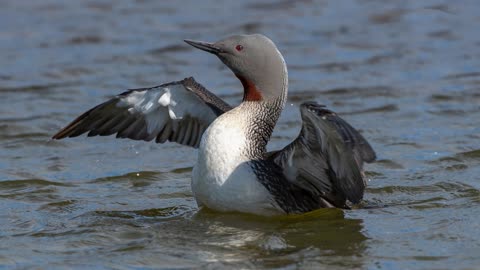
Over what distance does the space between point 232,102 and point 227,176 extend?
445 centimetres

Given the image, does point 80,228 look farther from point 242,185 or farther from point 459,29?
point 459,29

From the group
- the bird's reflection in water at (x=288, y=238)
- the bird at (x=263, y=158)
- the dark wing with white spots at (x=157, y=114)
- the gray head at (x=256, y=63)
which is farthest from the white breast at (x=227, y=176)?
the dark wing with white spots at (x=157, y=114)

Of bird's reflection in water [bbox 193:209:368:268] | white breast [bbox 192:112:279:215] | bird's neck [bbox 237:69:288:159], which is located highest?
bird's neck [bbox 237:69:288:159]

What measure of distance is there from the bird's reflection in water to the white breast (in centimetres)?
16

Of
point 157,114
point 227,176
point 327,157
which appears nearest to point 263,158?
point 227,176

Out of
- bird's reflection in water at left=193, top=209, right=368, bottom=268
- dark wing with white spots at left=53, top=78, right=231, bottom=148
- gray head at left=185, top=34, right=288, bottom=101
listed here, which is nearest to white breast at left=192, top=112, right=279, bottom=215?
bird's reflection in water at left=193, top=209, right=368, bottom=268

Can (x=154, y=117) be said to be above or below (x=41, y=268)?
above

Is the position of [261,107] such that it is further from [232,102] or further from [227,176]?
[232,102]

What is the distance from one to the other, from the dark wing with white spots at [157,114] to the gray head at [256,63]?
53 cm

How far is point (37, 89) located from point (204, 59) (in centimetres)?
247

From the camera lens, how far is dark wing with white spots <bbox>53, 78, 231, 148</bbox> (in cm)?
854

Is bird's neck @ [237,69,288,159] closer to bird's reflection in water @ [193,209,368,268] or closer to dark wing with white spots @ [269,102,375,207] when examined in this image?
dark wing with white spots @ [269,102,375,207]

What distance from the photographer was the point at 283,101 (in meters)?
8.16

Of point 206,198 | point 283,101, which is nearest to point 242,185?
point 206,198
